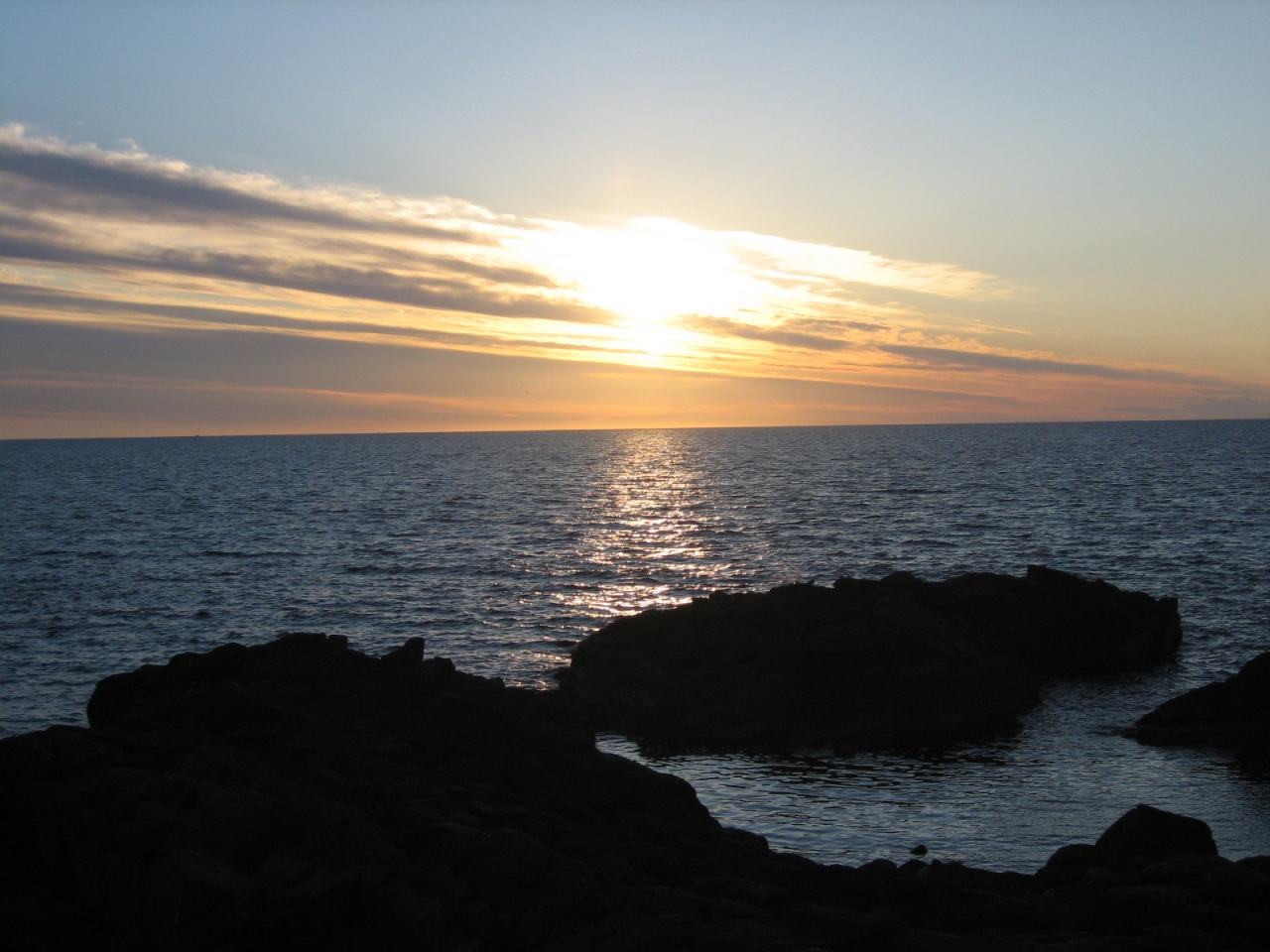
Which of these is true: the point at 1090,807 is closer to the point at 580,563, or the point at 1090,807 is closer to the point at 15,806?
the point at 15,806

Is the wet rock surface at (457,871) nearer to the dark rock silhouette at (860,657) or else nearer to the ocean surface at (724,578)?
the ocean surface at (724,578)

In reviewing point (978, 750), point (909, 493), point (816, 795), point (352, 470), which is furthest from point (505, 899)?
point (352, 470)

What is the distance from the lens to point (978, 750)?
26188 millimetres

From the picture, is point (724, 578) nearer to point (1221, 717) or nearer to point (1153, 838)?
point (1221, 717)

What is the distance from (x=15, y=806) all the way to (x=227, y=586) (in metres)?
42.1

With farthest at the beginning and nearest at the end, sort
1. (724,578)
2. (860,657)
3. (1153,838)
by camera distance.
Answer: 1. (724,578)
2. (860,657)
3. (1153,838)

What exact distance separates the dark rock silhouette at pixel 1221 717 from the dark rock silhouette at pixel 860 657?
3.98 m

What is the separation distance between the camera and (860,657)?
2959 cm

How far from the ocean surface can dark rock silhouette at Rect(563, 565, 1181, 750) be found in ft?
4.48

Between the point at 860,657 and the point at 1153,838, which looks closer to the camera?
the point at 1153,838

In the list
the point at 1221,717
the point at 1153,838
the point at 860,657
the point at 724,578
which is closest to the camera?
the point at 1153,838

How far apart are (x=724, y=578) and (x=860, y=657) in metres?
24.8

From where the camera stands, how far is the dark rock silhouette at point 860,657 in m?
27.6

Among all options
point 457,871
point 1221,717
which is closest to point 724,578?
point 1221,717
